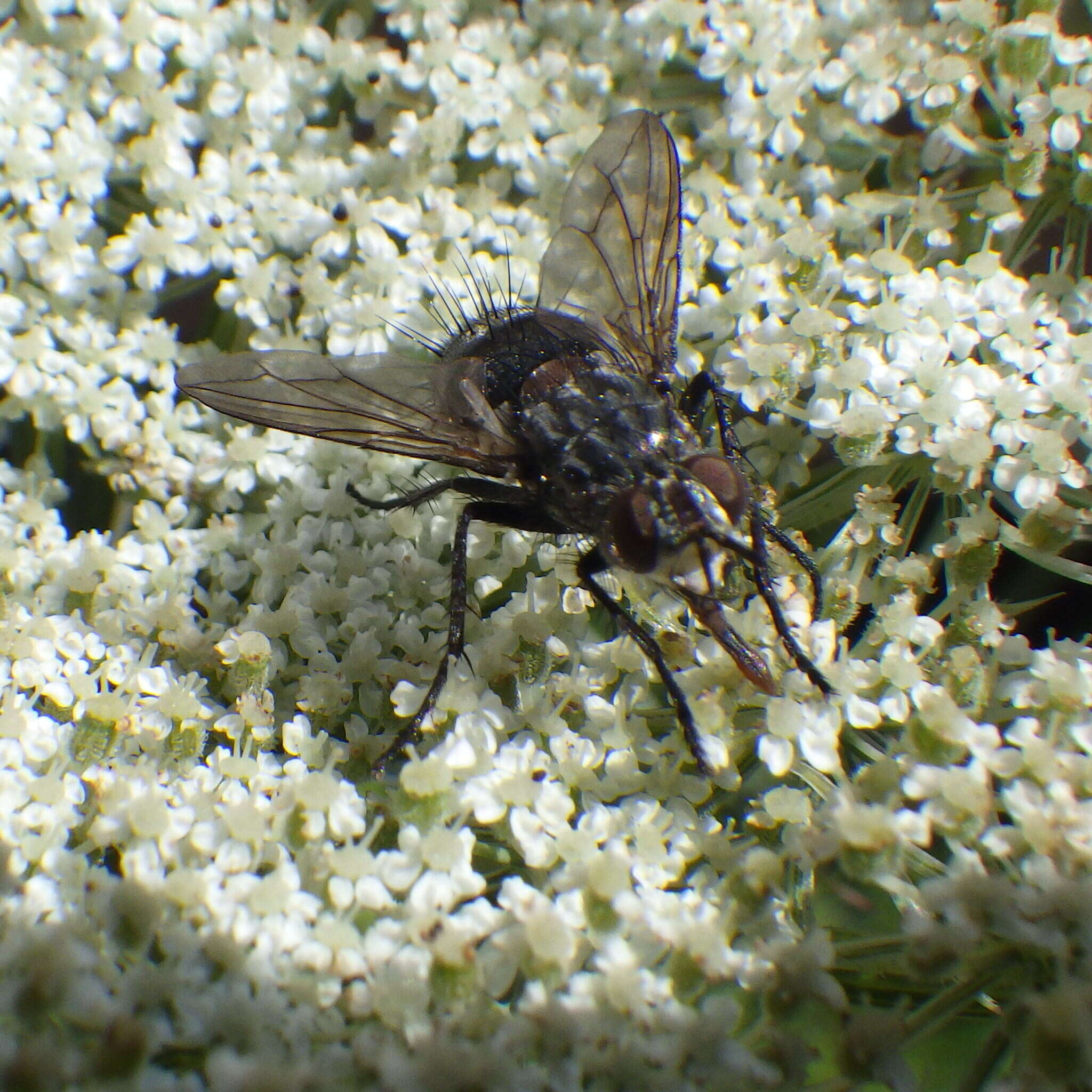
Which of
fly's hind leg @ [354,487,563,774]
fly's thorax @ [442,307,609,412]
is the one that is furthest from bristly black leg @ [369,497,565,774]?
fly's thorax @ [442,307,609,412]

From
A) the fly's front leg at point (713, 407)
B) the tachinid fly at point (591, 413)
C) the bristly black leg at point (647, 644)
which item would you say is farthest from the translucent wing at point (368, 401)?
the fly's front leg at point (713, 407)

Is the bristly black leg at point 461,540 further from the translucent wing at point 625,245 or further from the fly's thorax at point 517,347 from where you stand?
the translucent wing at point 625,245

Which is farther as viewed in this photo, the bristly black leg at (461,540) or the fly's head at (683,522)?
the bristly black leg at (461,540)

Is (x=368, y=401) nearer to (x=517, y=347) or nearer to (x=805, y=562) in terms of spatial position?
(x=517, y=347)

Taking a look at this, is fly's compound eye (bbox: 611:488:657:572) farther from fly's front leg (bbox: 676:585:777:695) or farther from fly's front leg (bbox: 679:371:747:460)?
fly's front leg (bbox: 679:371:747:460)

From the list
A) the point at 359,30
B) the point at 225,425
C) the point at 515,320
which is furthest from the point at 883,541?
the point at 359,30

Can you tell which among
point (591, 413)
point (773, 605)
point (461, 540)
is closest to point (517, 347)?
point (591, 413)
